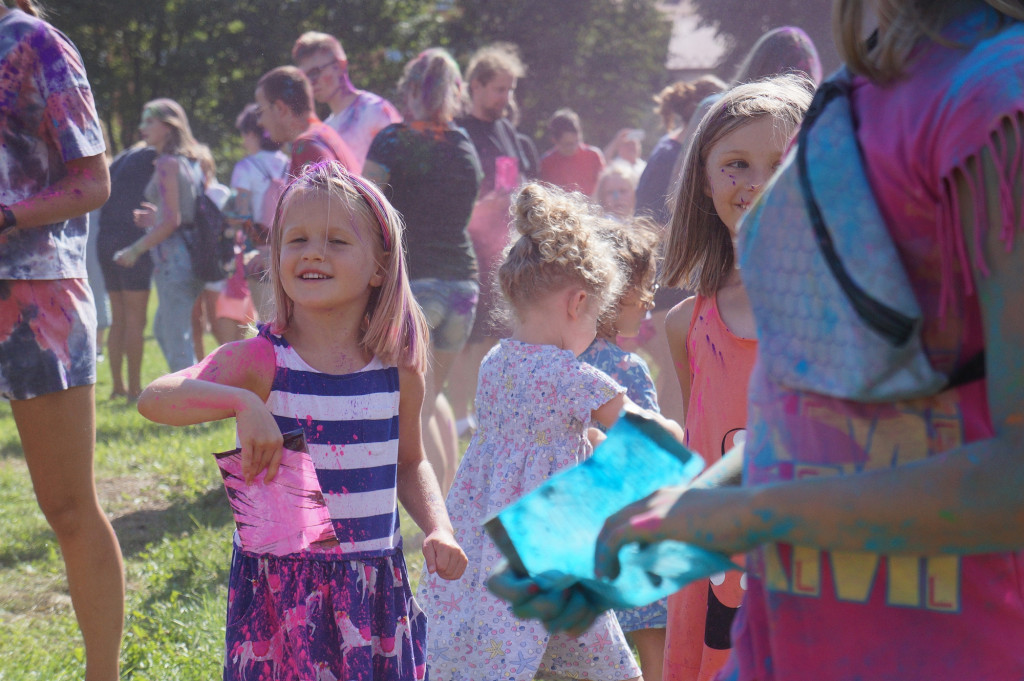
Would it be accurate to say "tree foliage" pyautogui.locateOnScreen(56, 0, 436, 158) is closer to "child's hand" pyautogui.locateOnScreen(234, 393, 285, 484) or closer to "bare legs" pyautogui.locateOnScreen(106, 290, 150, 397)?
"bare legs" pyautogui.locateOnScreen(106, 290, 150, 397)

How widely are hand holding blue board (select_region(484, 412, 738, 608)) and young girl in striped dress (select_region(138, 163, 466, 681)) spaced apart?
998 mm

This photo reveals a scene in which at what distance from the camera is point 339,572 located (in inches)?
89.2

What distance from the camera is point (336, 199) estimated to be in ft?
8.01

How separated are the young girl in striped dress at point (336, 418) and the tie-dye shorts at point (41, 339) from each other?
63 centimetres

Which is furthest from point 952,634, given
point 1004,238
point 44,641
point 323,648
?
point 44,641

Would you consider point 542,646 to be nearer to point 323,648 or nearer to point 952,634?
point 323,648

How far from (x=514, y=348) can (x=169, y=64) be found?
26.8 meters

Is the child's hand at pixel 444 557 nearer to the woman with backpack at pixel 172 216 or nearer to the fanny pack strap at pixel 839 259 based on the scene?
the fanny pack strap at pixel 839 259

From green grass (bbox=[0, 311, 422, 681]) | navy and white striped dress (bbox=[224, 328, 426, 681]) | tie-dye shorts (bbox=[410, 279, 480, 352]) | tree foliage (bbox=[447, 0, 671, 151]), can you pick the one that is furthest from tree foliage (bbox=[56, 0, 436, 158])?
navy and white striped dress (bbox=[224, 328, 426, 681])

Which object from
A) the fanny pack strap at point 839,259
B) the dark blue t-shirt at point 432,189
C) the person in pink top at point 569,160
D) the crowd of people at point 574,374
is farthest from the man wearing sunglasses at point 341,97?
the fanny pack strap at point 839,259

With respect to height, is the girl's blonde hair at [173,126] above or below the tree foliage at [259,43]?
above

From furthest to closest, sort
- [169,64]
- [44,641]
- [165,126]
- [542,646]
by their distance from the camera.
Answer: [169,64] < [165,126] < [44,641] < [542,646]

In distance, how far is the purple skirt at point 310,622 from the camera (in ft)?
7.26

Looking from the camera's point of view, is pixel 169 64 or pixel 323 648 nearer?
pixel 323 648
